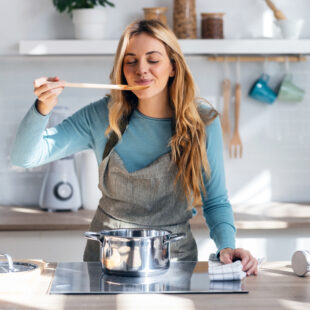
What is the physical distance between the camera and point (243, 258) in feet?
5.59

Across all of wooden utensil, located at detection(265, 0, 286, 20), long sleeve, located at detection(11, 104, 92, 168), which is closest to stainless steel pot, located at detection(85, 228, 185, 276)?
long sleeve, located at detection(11, 104, 92, 168)

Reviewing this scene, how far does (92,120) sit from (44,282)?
2.31 ft

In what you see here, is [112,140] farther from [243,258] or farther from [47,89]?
[243,258]

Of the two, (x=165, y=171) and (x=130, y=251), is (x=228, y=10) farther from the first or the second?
(x=130, y=251)

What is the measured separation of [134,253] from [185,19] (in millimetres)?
1886

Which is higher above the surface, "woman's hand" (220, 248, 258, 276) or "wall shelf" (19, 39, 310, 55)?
"wall shelf" (19, 39, 310, 55)

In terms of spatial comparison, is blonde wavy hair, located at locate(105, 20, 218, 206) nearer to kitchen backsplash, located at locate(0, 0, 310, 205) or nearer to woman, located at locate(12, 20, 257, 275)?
woman, located at locate(12, 20, 257, 275)

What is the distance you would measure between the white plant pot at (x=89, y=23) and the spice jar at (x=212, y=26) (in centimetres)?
54

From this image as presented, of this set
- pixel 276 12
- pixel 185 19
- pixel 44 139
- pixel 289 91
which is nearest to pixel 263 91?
pixel 289 91

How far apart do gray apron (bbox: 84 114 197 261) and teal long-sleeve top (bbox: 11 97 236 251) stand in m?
0.04

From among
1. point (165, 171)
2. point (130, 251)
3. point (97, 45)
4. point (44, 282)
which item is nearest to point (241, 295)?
point (130, 251)

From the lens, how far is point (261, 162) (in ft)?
11.3

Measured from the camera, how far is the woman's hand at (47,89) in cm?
170

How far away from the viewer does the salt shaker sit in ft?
5.43
